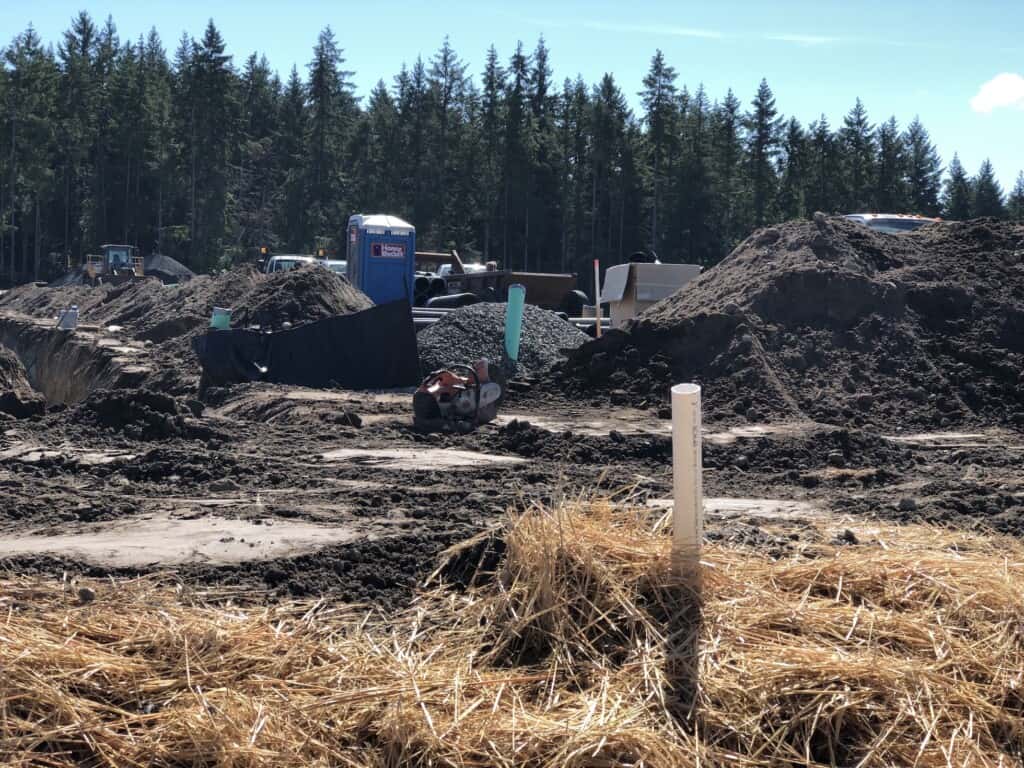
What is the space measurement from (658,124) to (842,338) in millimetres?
65076

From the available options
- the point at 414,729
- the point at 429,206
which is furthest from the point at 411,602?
the point at 429,206

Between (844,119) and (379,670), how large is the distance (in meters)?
88.1

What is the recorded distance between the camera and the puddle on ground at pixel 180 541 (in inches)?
249

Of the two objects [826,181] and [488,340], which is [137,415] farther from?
[826,181]

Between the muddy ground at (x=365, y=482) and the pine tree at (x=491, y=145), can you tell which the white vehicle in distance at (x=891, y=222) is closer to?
the muddy ground at (x=365, y=482)

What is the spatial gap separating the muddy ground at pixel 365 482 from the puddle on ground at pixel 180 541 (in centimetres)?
2

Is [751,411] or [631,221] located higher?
[631,221]

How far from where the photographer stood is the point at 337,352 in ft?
56.3

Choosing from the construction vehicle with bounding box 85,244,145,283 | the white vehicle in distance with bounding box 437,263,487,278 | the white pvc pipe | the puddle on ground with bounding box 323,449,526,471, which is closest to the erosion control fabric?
the puddle on ground with bounding box 323,449,526,471

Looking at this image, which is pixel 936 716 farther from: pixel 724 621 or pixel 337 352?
pixel 337 352

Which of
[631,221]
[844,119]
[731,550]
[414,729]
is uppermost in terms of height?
[844,119]

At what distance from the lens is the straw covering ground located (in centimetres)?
385

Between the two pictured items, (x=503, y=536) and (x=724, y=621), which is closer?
(x=724, y=621)

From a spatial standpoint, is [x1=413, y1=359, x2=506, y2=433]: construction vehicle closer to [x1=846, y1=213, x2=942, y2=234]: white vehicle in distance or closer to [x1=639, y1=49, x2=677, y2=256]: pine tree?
[x1=846, y1=213, x2=942, y2=234]: white vehicle in distance
